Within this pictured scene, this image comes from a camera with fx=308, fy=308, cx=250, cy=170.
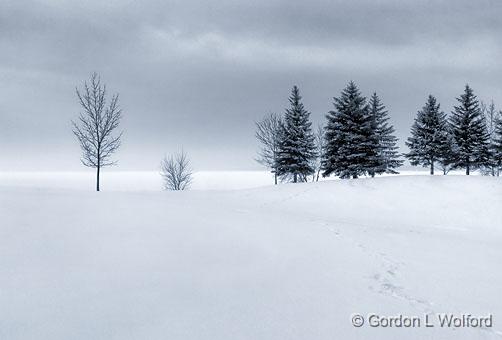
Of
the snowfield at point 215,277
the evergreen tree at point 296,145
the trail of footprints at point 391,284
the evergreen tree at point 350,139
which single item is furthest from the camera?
→ the evergreen tree at point 296,145

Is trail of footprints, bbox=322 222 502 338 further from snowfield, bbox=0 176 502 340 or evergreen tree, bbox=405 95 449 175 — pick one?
evergreen tree, bbox=405 95 449 175

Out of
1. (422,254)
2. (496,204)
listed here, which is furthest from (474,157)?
(422,254)

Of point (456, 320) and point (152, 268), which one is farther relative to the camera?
point (152, 268)

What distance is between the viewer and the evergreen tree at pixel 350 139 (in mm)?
24797

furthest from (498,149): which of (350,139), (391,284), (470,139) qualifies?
(391,284)

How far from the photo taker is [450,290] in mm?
4496

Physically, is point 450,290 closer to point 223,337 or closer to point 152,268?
point 223,337

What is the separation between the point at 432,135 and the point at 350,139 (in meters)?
10.8

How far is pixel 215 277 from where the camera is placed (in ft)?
14.3

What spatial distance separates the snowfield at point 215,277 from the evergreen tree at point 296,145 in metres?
19.2

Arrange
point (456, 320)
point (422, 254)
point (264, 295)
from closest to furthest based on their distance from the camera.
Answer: point (456, 320)
point (264, 295)
point (422, 254)

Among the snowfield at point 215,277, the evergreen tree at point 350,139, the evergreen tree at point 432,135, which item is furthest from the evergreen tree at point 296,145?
the snowfield at point 215,277

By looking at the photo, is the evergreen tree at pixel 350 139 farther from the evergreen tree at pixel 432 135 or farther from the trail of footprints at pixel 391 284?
the trail of footprints at pixel 391 284

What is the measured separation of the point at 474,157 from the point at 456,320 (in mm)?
33311
